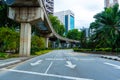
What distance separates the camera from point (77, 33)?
579 ft

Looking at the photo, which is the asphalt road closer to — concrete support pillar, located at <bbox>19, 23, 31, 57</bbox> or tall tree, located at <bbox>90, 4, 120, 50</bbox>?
concrete support pillar, located at <bbox>19, 23, 31, 57</bbox>

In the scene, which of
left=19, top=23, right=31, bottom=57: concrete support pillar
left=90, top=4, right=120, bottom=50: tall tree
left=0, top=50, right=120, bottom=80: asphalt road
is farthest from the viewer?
left=90, top=4, right=120, bottom=50: tall tree

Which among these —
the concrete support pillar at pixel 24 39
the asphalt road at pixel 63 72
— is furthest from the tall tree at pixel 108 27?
the asphalt road at pixel 63 72

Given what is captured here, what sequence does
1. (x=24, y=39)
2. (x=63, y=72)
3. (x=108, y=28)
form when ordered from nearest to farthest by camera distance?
(x=63, y=72) → (x=24, y=39) → (x=108, y=28)

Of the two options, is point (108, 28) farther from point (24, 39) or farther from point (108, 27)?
point (24, 39)

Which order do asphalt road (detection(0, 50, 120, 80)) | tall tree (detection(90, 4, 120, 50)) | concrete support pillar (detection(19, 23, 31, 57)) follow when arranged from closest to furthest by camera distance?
asphalt road (detection(0, 50, 120, 80)) < concrete support pillar (detection(19, 23, 31, 57)) < tall tree (detection(90, 4, 120, 50))

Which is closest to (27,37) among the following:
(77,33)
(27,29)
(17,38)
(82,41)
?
(27,29)

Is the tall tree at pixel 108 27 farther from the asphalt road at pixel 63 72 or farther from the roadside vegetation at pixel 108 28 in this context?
the asphalt road at pixel 63 72

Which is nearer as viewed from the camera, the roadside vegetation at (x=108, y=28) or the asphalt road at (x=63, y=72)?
the asphalt road at (x=63, y=72)

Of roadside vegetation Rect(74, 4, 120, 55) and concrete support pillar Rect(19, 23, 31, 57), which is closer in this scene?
concrete support pillar Rect(19, 23, 31, 57)

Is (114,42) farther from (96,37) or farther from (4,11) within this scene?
(4,11)

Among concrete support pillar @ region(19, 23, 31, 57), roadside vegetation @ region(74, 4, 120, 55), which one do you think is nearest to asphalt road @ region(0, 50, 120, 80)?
concrete support pillar @ region(19, 23, 31, 57)

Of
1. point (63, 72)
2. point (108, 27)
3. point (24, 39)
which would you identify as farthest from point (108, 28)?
point (63, 72)

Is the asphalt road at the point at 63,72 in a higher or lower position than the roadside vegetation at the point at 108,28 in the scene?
lower
